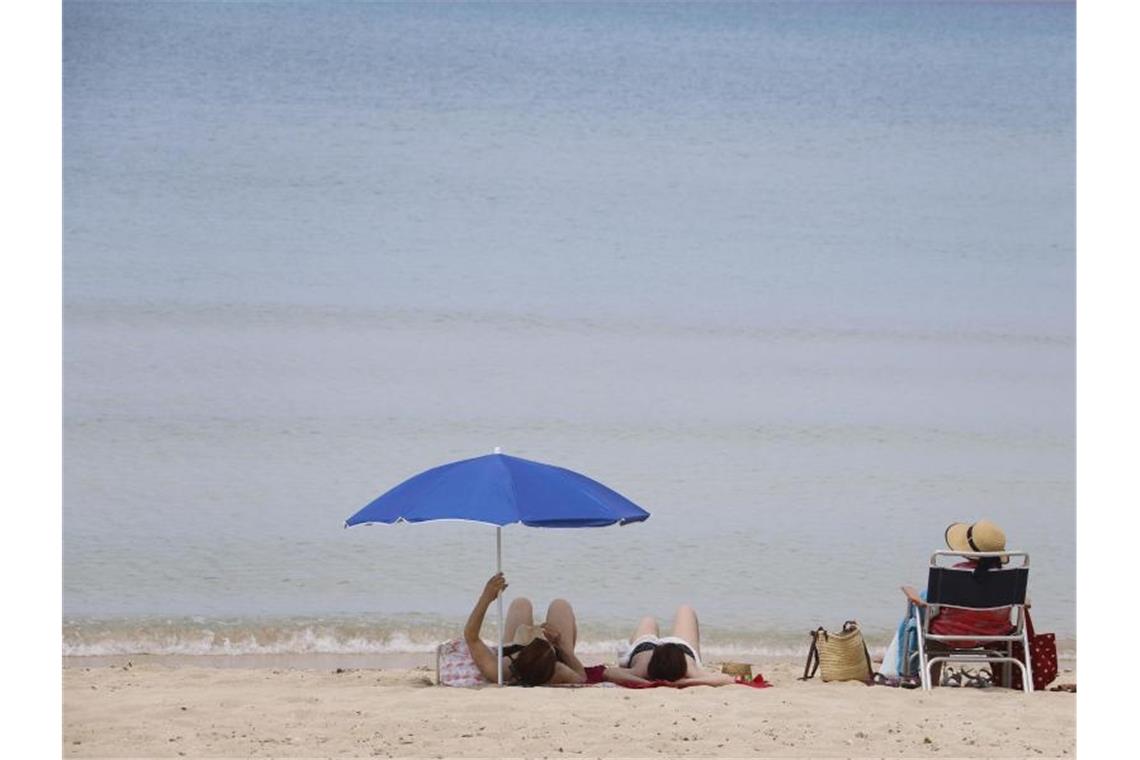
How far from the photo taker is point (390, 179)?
47.1ft

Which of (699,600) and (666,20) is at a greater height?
(666,20)

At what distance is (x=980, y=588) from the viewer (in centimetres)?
616

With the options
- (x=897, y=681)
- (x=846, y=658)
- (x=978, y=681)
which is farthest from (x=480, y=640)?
(x=978, y=681)

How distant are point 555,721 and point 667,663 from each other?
3.20ft

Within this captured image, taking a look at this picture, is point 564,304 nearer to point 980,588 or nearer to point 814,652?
point 814,652

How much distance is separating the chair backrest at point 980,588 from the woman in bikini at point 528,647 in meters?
1.34

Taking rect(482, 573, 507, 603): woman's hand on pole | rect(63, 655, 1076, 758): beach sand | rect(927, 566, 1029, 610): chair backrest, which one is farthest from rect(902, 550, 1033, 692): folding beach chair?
rect(482, 573, 507, 603): woman's hand on pole

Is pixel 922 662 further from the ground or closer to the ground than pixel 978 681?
further from the ground

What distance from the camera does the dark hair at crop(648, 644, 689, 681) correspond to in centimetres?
607

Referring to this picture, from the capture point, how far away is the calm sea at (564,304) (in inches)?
390

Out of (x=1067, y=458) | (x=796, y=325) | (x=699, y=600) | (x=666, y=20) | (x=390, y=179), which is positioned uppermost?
(x=666, y=20)
